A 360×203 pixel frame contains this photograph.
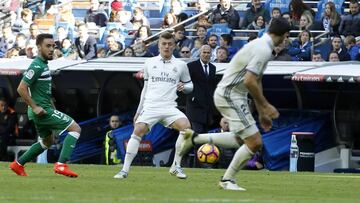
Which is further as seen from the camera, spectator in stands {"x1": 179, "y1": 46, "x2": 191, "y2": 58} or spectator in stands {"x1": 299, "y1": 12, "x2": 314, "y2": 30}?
spectator in stands {"x1": 299, "y1": 12, "x2": 314, "y2": 30}

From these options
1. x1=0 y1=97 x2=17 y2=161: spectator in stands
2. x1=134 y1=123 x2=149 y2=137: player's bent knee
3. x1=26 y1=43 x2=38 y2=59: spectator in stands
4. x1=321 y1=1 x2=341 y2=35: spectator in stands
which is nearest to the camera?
x1=134 y1=123 x2=149 y2=137: player's bent knee

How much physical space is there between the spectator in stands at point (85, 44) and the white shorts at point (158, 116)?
34.2ft

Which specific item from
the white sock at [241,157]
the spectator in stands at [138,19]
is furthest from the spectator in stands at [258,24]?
the white sock at [241,157]

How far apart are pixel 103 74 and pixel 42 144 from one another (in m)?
9.71

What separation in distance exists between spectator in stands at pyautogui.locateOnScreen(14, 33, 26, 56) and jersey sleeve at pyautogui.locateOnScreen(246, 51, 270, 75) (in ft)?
55.2

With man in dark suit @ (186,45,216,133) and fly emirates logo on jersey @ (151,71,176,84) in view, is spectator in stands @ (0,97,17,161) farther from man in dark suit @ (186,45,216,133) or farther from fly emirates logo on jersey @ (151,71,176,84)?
fly emirates logo on jersey @ (151,71,176,84)

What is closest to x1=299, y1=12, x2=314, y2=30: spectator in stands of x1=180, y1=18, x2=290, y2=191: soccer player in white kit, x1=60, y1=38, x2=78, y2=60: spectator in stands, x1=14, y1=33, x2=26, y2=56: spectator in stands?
x1=60, y1=38, x2=78, y2=60: spectator in stands

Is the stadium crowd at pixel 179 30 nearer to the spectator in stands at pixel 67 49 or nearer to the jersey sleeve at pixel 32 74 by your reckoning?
the spectator in stands at pixel 67 49

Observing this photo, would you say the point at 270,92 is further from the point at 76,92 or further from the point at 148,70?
the point at 148,70

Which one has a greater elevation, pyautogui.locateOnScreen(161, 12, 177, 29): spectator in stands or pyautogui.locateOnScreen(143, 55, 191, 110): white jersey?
pyautogui.locateOnScreen(143, 55, 191, 110): white jersey

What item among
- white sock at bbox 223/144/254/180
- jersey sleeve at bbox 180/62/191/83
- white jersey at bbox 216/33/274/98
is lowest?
white sock at bbox 223/144/254/180

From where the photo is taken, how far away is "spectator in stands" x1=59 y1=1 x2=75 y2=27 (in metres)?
30.9

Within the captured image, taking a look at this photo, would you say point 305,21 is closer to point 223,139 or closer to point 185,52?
point 185,52

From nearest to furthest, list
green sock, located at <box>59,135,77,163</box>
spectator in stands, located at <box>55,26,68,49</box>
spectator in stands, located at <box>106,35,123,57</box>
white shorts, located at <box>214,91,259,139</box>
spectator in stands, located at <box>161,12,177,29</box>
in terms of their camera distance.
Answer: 1. white shorts, located at <box>214,91,259,139</box>
2. green sock, located at <box>59,135,77,163</box>
3. spectator in stands, located at <box>106,35,123,57</box>
4. spectator in stands, located at <box>161,12,177,29</box>
5. spectator in stands, located at <box>55,26,68,49</box>
